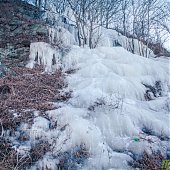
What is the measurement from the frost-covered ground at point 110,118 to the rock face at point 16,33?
268 centimetres

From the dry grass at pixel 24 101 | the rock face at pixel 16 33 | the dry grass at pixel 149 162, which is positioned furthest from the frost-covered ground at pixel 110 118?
the rock face at pixel 16 33

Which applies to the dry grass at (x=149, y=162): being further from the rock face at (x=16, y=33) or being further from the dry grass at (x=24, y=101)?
the rock face at (x=16, y=33)

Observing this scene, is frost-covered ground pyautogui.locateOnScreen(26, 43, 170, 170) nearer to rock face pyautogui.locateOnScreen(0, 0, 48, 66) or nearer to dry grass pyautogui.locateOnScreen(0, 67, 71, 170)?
dry grass pyautogui.locateOnScreen(0, 67, 71, 170)

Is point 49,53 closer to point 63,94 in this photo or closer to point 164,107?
point 63,94

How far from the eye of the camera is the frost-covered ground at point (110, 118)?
3535 millimetres

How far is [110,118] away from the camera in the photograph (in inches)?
173

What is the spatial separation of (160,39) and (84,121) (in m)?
12.8

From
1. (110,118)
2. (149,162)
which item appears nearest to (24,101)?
(110,118)

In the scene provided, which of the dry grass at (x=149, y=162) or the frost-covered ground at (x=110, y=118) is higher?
the frost-covered ground at (x=110, y=118)

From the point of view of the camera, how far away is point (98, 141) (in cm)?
376

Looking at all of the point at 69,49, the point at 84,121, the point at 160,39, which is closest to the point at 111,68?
the point at 69,49

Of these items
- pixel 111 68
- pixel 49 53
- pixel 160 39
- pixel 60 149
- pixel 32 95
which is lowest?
pixel 60 149

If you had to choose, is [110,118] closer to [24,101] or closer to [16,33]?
[24,101]

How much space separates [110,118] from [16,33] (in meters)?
7.13
